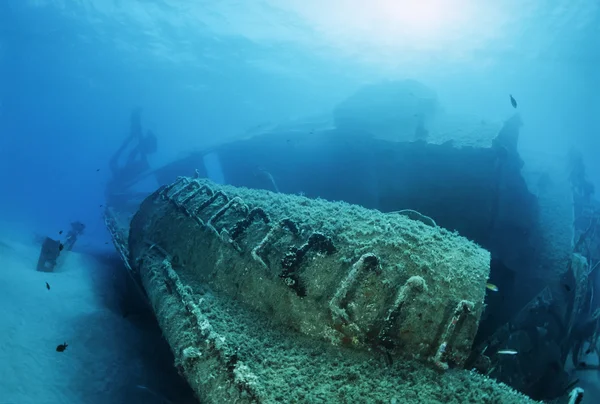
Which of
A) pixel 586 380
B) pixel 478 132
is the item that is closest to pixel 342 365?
pixel 586 380

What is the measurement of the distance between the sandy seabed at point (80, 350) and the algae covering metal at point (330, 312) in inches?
103

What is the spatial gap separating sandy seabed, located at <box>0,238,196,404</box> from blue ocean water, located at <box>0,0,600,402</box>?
402 inches

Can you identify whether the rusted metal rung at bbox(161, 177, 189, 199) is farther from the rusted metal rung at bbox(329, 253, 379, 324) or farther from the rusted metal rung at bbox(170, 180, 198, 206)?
the rusted metal rung at bbox(329, 253, 379, 324)

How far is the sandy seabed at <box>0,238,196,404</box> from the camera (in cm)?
600

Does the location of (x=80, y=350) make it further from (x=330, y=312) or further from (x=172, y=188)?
(x=330, y=312)

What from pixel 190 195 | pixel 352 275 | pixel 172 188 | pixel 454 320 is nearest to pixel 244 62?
pixel 172 188

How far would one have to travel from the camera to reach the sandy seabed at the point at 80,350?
600 cm

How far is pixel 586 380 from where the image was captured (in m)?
7.05

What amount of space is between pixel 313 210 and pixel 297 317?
1.74m

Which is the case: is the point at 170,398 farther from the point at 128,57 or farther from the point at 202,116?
the point at 202,116

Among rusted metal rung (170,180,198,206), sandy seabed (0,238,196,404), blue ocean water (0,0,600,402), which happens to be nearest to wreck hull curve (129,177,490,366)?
rusted metal rung (170,180,198,206)

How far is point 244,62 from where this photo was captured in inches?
1748

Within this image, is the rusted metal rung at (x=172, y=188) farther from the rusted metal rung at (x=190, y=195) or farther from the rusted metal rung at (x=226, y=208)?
the rusted metal rung at (x=226, y=208)

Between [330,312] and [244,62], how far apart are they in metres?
46.5
